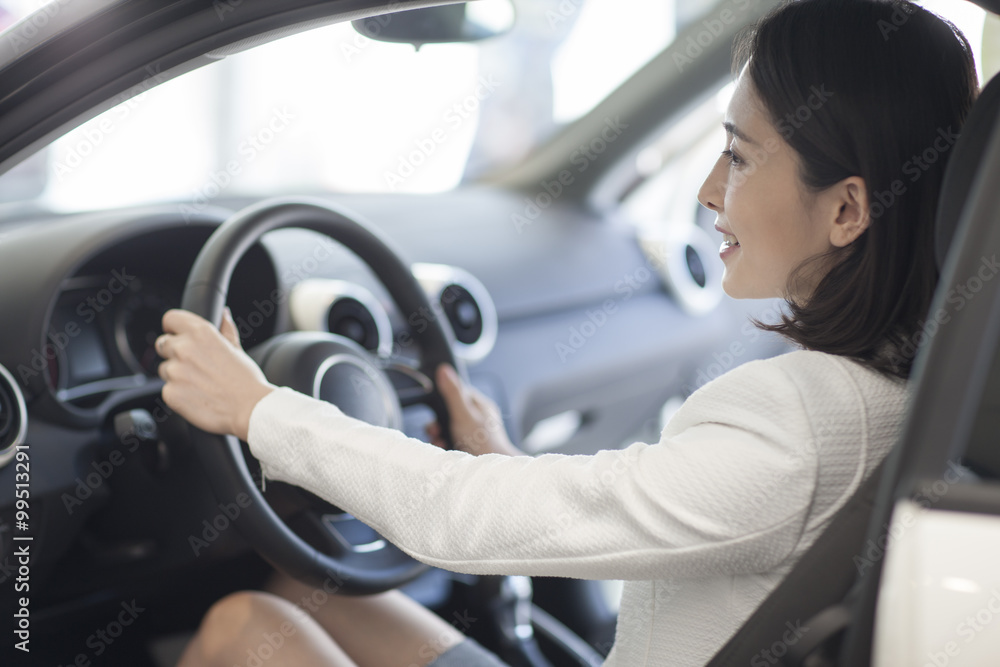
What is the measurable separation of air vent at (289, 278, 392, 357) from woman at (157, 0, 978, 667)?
329 millimetres

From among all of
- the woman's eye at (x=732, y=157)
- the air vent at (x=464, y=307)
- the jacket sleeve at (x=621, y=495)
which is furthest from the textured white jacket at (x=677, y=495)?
the air vent at (x=464, y=307)

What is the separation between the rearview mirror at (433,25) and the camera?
901mm

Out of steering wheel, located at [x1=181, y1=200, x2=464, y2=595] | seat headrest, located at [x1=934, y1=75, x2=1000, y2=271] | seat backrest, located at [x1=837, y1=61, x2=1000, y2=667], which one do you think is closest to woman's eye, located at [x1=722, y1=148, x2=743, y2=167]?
seat headrest, located at [x1=934, y1=75, x2=1000, y2=271]

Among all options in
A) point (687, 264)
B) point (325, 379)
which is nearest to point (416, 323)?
point (325, 379)

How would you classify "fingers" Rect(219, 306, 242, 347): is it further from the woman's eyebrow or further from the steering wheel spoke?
the woman's eyebrow

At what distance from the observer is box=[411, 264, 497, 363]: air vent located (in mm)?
1594

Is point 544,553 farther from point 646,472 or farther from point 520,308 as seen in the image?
point 520,308

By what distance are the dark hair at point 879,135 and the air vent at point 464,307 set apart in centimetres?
81

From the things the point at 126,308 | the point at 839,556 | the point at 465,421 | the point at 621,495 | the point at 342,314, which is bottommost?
the point at 839,556

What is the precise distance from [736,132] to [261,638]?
2.48 feet

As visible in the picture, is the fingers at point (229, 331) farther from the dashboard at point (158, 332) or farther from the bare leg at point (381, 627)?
the bare leg at point (381, 627)

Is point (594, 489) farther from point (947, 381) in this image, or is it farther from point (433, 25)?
point (433, 25)

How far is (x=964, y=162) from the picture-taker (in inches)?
28.9

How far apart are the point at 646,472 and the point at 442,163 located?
6.19 ft
